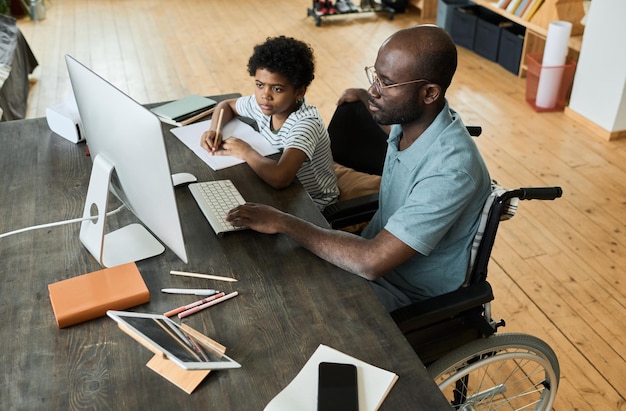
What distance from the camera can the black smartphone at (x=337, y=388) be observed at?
46.3 inches

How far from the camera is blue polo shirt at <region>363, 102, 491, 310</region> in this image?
4.97 ft

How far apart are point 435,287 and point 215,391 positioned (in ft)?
2.44

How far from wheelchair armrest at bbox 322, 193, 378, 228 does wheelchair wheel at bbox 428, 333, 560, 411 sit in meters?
0.54

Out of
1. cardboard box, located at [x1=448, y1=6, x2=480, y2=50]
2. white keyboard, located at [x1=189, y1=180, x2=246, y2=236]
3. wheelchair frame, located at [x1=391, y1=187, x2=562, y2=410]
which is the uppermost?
white keyboard, located at [x1=189, y1=180, x2=246, y2=236]

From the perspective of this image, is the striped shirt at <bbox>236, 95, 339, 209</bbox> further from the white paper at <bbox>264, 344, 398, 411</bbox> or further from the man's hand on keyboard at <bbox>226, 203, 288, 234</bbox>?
the white paper at <bbox>264, 344, 398, 411</bbox>

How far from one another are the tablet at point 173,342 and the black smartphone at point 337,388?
17cm

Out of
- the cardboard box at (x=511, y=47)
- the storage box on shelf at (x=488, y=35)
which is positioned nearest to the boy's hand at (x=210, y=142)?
the cardboard box at (x=511, y=47)

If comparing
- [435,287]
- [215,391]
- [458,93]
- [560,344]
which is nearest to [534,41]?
[458,93]

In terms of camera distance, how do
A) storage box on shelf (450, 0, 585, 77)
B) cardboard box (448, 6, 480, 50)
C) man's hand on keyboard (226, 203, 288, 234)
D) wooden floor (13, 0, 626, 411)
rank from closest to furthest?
man's hand on keyboard (226, 203, 288, 234) < wooden floor (13, 0, 626, 411) < storage box on shelf (450, 0, 585, 77) < cardboard box (448, 6, 480, 50)

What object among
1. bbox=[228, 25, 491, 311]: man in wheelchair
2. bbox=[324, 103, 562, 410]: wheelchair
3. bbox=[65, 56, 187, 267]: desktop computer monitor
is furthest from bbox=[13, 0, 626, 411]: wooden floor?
bbox=[65, 56, 187, 267]: desktop computer monitor

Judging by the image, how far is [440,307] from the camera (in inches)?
60.4

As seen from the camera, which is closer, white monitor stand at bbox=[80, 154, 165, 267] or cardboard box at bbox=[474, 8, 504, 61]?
white monitor stand at bbox=[80, 154, 165, 267]

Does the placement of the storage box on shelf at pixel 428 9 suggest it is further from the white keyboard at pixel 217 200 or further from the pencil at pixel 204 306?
the pencil at pixel 204 306

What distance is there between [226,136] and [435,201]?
2.93ft
